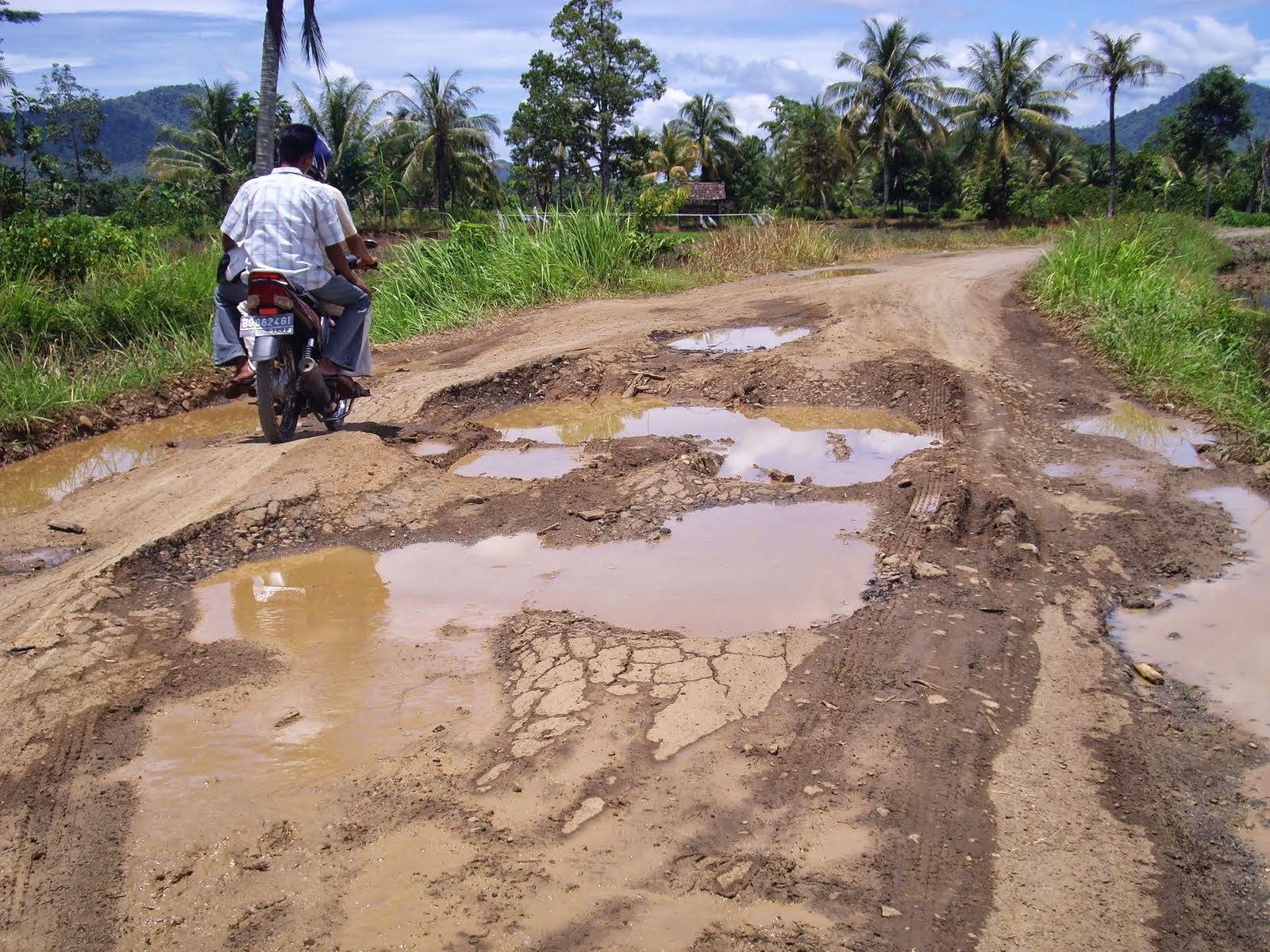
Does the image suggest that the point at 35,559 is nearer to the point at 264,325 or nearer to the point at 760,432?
the point at 264,325

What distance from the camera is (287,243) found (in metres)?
Answer: 5.17

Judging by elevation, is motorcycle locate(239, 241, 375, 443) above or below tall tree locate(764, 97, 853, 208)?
below

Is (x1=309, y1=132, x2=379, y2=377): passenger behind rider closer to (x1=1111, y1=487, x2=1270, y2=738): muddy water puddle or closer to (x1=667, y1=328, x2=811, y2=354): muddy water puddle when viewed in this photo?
(x1=667, y1=328, x2=811, y2=354): muddy water puddle

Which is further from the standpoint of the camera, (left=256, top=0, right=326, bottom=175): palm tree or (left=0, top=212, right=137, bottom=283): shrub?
(left=256, top=0, right=326, bottom=175): palm tree

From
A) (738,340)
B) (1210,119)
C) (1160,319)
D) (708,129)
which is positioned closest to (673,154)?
(708,129)

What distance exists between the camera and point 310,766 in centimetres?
275

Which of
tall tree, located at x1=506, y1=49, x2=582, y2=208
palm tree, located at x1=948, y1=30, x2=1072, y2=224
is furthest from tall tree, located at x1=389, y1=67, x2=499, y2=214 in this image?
palm tree, located at x1=948, y1=30, x2=1072, y2=224

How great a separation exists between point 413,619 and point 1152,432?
5086 mm

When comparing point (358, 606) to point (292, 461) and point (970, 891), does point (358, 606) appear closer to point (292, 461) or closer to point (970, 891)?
point (292, 461)

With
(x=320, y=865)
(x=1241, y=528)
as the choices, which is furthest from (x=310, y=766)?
(x=1241, y=528)

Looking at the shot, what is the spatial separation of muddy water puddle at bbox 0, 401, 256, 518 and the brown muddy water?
7.88 feet

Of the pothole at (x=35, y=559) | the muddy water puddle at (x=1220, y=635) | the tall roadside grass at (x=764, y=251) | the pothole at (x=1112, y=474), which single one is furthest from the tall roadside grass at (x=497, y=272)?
the muddy water puddle at (x=1220, y=635)

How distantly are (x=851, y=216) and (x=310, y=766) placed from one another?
52.0 meters

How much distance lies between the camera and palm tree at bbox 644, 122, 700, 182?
45.8 m
